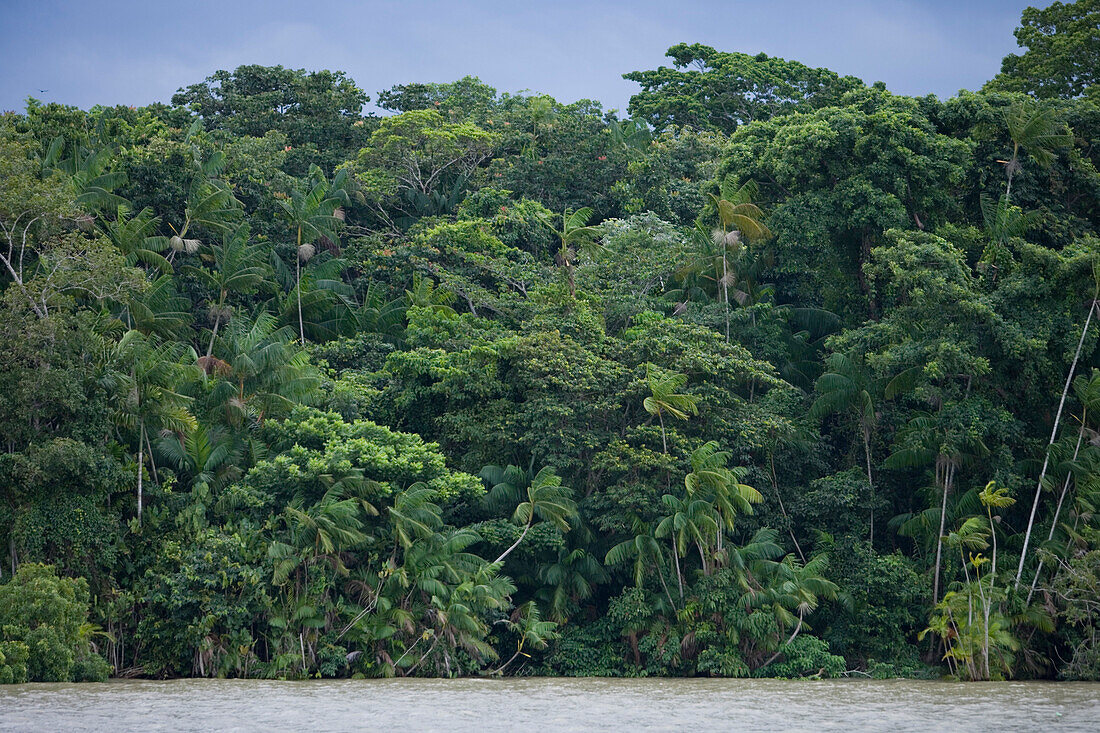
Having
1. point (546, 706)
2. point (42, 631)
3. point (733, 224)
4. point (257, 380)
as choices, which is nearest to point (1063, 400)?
point (733, 224)

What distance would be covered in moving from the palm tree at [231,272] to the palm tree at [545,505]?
301 inches

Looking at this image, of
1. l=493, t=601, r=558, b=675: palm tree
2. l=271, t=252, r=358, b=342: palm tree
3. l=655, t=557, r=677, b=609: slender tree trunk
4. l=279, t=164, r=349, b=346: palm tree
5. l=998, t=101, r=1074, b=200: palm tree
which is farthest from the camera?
l=279, t=164, r=349, b=346: palm tree

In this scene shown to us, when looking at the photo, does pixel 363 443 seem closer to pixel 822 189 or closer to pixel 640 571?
pixel 640 571

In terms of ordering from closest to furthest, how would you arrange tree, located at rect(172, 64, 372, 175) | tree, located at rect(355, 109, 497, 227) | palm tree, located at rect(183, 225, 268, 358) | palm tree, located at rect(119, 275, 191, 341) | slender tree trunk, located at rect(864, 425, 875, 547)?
1. slender tree trunk, located at rect(864, 425, 875, 547)
2. palm tree, located at rect(119, 275, 191, 341)
3. palm tree, located at rect(183, 225, 268, 358)
4. tree, located at rect(355, 109, 497, 227)
5. tree, located at rect(172, 64, 372, 175)

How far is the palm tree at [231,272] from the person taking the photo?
2262 centimetres

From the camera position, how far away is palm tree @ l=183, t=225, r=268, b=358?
2262 centimetres

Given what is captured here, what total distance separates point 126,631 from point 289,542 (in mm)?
2843

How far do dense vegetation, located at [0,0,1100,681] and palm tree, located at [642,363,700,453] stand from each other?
0.08 metres

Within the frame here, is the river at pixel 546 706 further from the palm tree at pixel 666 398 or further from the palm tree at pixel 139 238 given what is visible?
the palm tree at pixel 139 238

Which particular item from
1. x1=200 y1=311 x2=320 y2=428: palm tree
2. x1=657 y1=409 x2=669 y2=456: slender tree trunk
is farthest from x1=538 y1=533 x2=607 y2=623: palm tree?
x1=200 y1=311 x2=320 y2=428: palm tree

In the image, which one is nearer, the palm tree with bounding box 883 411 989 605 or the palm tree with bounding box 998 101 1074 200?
the palm tree with bounding box 883 411 989 605

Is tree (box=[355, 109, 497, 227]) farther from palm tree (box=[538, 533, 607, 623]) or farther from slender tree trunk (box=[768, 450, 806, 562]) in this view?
slender tree trunk (box=[768, 450, 806, 562])

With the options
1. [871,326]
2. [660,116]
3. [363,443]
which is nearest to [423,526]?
[363,443]

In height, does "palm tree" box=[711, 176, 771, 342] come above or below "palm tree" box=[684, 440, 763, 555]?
above
